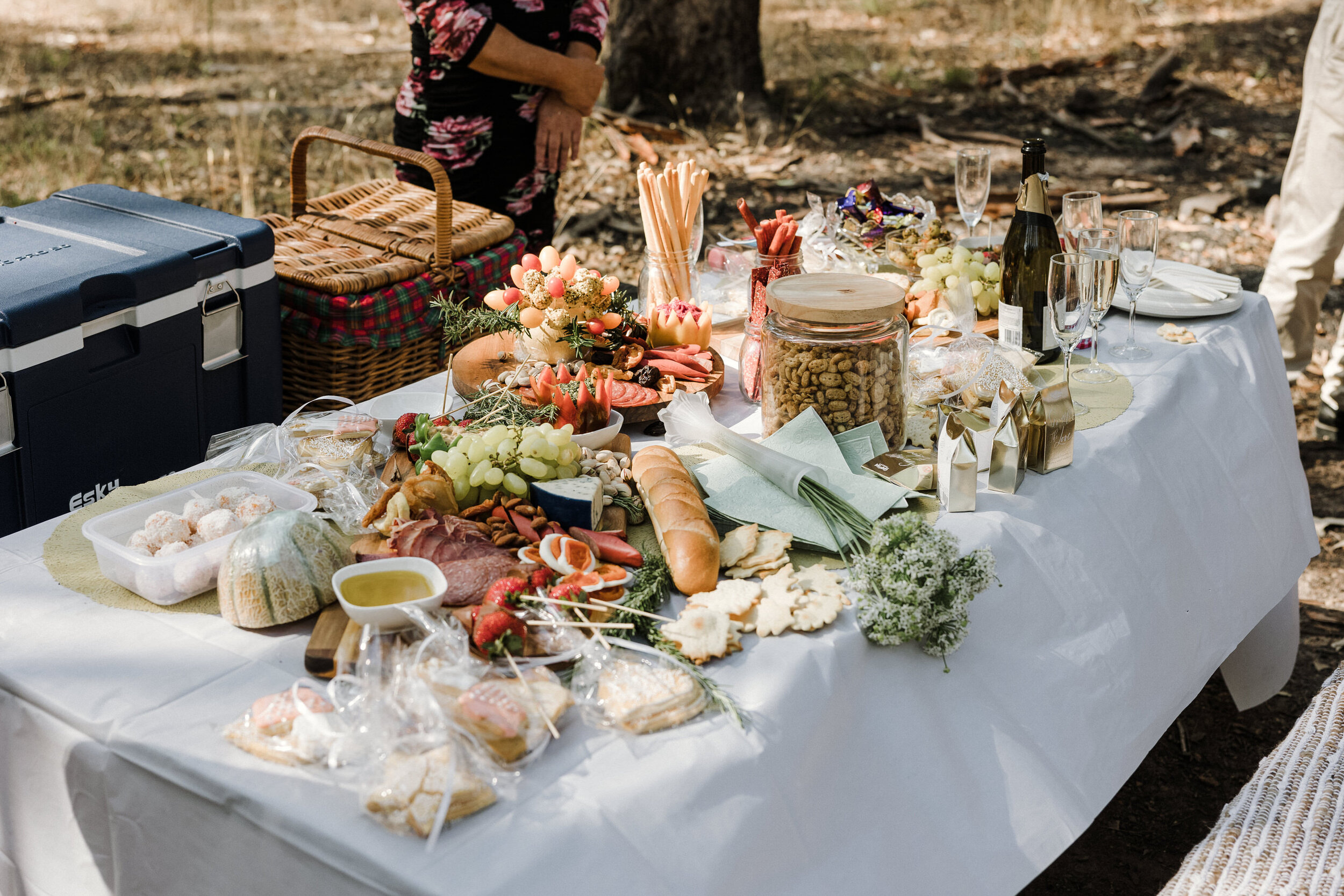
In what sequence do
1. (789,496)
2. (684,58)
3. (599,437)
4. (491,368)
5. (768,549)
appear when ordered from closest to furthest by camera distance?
(768,549) → (789,496) → (599,437) → (491,368) → (684,58)

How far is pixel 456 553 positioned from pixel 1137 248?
1401 millimetres

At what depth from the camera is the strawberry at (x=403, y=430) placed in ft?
5.68

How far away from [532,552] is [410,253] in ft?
5.51

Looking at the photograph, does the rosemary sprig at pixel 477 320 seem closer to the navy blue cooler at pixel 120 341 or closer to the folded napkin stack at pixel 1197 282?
the navy blue cooler at pixel 120 341

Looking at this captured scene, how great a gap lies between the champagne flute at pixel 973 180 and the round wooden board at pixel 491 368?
0.78 metres

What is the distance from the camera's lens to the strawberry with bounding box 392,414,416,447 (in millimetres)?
1730

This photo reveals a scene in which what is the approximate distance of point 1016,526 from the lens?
5.31ft

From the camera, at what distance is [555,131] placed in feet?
11.0

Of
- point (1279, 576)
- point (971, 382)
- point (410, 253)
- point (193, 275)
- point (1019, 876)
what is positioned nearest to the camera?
point (1019, 876)

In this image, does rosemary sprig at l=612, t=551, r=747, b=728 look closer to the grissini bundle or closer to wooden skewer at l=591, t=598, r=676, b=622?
wooden skewer at l=591, t=598, r=676, b=622

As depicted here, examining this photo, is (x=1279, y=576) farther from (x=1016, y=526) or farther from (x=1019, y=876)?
(x=1019, y=876)

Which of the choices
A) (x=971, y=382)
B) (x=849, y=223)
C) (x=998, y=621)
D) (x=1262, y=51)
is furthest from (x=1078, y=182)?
(x=998, y=621)

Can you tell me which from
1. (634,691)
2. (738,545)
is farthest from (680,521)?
(634,691)

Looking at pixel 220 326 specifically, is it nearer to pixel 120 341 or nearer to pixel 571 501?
pixel 120 341
